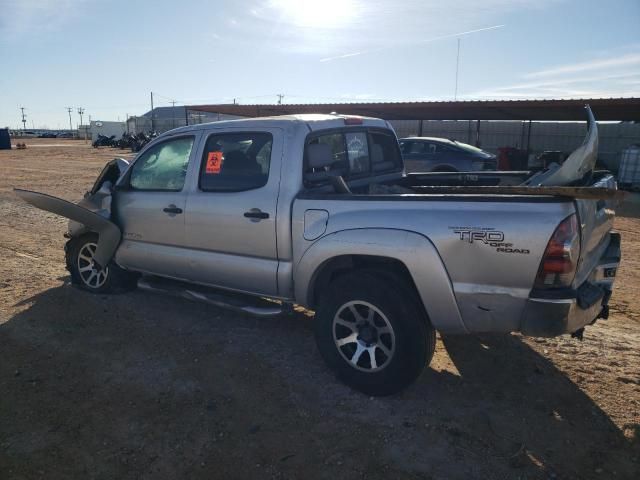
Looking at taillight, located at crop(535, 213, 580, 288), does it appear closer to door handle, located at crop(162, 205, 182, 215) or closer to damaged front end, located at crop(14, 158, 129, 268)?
door handle, located at crop(162, 205, 182, 215)

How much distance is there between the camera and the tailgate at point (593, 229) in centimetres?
302

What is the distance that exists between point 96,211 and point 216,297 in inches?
71.9

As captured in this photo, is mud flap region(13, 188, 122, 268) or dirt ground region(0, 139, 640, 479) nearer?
dirt ground region(0, 139, 640, 479)

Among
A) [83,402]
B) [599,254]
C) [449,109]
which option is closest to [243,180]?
[83,402]

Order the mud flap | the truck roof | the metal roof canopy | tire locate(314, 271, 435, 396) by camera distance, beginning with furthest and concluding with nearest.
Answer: the metal roof canopy → the mud flap → the truck roof → tire locate(314, 271, 435, 396)

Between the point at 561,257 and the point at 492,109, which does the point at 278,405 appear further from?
the point at 492,109

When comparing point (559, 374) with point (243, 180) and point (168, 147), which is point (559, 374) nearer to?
point (243, 180)

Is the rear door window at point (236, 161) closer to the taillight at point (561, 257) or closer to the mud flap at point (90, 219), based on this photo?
the mud flap at point (90, 219)

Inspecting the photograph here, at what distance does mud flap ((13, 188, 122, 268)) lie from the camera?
4961 millimetres

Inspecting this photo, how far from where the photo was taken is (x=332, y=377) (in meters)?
3.83

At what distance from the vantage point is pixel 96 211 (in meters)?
5.22

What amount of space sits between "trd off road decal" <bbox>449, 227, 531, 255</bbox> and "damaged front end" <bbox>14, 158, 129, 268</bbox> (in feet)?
11.9

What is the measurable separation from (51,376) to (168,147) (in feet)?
7.42

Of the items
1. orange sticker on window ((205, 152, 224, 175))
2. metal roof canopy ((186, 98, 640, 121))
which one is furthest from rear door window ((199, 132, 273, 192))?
metal roof canopy ((186, 98, 640, 121))
